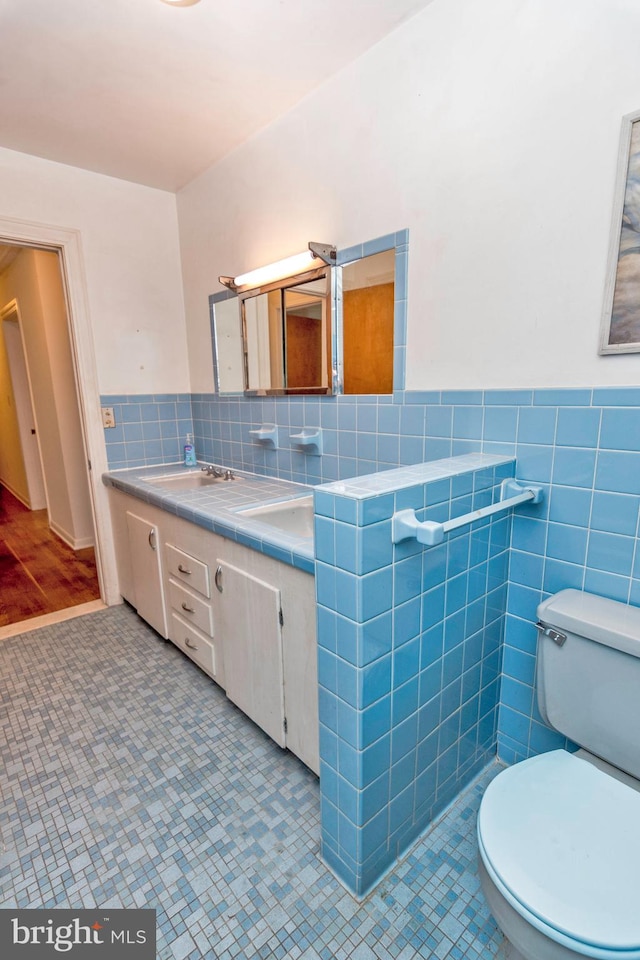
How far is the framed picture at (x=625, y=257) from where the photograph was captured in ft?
3.36

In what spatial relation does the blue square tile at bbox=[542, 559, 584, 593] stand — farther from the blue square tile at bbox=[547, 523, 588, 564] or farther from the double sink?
the double sink

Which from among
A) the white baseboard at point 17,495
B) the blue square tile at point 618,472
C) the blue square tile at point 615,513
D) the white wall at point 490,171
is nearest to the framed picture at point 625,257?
the white wall at point 490,171

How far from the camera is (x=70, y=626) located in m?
2.43

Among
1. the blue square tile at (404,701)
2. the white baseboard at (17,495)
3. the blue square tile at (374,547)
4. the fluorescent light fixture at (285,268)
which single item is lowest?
the white baseboard at (17,495)

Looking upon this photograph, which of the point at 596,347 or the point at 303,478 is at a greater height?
the point at 596,347

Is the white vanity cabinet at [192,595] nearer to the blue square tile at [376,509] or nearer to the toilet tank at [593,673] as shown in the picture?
the blue square tile at [376,509]

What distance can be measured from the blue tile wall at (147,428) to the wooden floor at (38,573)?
0.92 meters

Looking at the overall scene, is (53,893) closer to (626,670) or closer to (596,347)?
(626,670)

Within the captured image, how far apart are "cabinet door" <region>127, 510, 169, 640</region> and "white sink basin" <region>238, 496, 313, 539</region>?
2.09ft

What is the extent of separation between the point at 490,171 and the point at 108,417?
2188 mm

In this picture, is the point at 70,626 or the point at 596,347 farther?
the point at 70,626

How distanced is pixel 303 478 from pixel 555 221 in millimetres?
1329

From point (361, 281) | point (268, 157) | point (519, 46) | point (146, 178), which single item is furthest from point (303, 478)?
point (146, 178)

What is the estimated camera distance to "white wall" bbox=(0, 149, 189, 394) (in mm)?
2207
